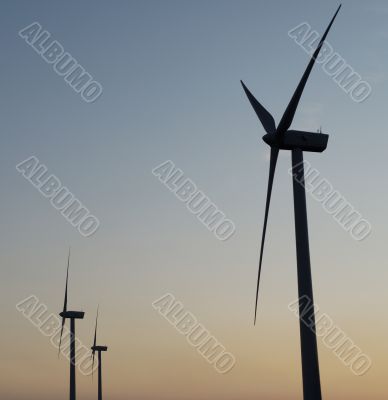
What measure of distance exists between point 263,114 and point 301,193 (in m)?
10.3

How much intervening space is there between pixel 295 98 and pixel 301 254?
10200 mm

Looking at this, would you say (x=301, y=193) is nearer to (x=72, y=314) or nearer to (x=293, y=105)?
(x=293, y=105)

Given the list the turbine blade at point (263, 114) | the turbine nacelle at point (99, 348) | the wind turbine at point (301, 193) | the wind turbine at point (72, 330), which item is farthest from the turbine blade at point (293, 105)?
the turbine nacelle at point (99, 348)

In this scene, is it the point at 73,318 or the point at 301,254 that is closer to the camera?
the point at 301,254

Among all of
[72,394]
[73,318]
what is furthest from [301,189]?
[73,318]

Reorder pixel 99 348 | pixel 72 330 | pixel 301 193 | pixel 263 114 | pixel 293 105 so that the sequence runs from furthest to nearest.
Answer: pixel 99 348, pixel 72 330, pixel 263 114, pixel 293 105, pixel 301 193

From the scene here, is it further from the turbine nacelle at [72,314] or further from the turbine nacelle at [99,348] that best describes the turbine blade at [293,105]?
the turbine nacelle at [99,348]

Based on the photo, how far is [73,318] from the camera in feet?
287

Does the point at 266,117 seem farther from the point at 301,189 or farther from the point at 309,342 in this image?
the point at 309,342

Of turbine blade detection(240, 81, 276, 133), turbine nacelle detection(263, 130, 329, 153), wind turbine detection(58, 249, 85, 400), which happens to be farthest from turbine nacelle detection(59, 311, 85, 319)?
turbine nacelle detection(263, 130, 329, 153)

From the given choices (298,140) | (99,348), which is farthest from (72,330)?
(298,140)

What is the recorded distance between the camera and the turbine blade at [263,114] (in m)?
44.7

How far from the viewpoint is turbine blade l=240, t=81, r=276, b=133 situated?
44.7m

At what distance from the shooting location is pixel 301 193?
3697cm
